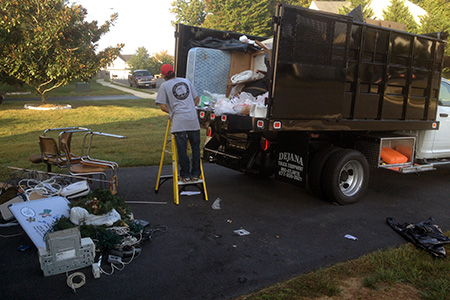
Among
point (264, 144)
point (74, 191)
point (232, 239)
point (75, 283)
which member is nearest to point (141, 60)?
point (264, 144)

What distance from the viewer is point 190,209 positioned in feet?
17.2

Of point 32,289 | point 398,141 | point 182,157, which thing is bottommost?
point 32,289

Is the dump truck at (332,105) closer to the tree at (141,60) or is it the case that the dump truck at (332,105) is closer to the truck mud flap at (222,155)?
the truck mud flap at (222,155)

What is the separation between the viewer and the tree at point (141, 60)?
2418 inches

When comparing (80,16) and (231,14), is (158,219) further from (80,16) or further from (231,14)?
(231,14)

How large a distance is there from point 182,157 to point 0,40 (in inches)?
558

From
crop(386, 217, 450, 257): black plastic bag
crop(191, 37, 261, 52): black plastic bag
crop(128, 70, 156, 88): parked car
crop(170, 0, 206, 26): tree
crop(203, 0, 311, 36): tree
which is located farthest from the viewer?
crop(170, 0, 206, 26): tree

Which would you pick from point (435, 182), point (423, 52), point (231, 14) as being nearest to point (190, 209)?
point (423, 52)

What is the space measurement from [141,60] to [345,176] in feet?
200

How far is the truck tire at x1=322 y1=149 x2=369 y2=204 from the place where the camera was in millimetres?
5385

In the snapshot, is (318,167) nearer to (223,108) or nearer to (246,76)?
(223,108)

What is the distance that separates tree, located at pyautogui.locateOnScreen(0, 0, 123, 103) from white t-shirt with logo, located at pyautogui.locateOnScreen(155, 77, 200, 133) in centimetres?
1275

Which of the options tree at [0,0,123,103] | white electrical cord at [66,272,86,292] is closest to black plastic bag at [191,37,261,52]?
white electrical cord at [66,272,86,292]

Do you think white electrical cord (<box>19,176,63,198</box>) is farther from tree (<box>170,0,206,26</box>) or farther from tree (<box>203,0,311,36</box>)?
tree (<box>170,0,206,26</box>)
